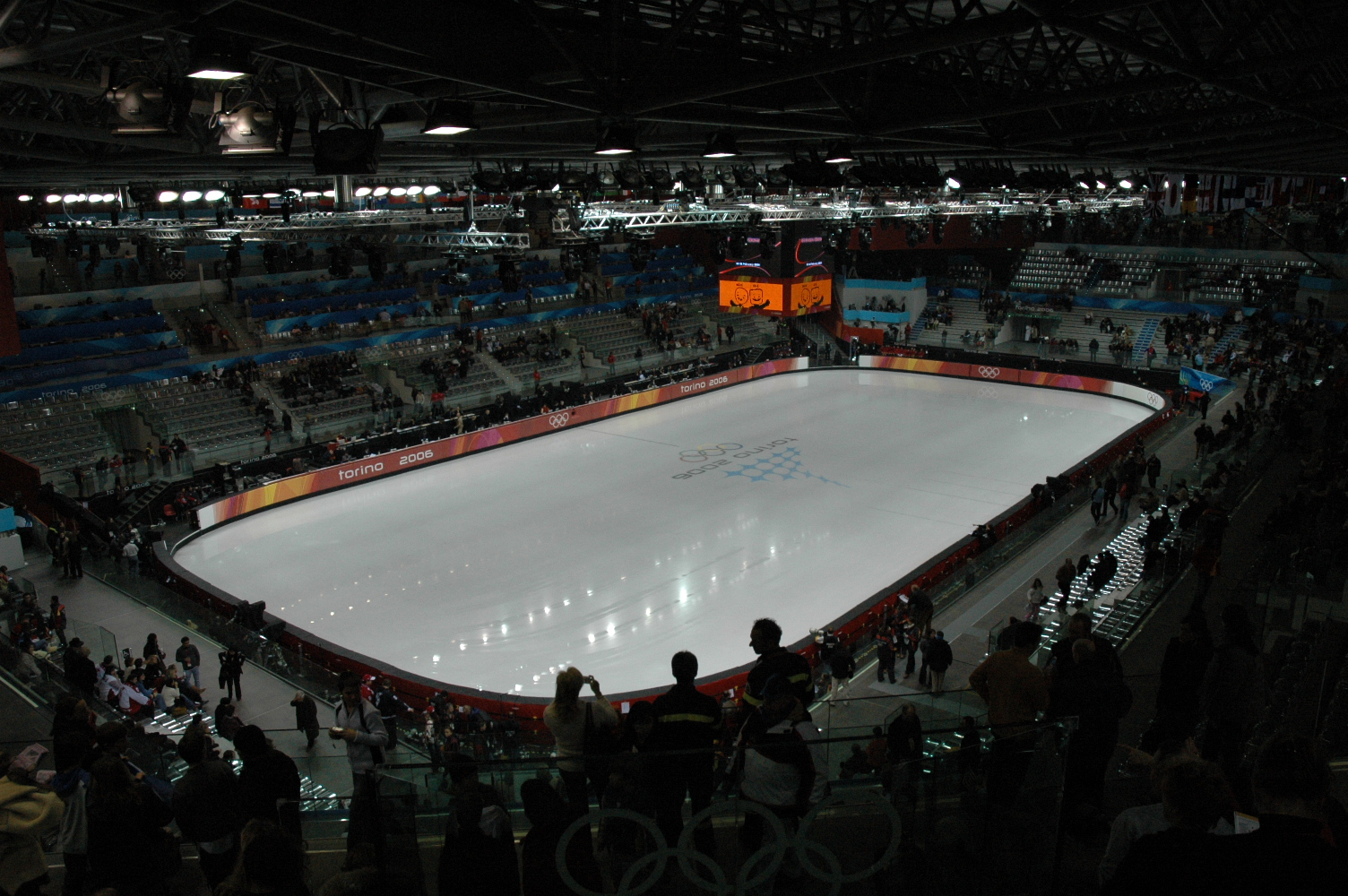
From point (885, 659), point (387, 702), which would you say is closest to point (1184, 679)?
point (885, 659)

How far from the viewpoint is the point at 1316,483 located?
1270cm

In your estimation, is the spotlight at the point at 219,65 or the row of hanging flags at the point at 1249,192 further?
the row of hanging flags at the point at 1249,192

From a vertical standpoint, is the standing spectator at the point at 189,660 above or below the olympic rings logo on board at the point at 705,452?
below

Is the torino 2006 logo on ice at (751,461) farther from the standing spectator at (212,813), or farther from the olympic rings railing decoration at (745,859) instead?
the standing spectator at (212,813)

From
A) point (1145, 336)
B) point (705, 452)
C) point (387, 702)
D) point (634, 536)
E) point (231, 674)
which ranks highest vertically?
point (1145, 336)

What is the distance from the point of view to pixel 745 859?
165 inches

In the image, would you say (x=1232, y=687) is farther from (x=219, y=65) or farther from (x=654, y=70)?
(x=219, y=65)

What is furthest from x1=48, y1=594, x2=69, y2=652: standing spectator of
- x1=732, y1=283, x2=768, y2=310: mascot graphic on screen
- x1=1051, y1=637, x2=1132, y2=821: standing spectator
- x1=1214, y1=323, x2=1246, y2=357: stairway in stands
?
x1=1214, y1=323, x2=1246, y2=357: stairway in stands

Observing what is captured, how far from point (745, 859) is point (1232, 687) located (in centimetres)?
267

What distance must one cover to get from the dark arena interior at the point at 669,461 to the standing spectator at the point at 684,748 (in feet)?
0.08

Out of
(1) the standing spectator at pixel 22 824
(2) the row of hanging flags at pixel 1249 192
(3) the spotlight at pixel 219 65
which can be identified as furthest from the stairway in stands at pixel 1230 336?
(1) the standing spectator at pixel 22 824

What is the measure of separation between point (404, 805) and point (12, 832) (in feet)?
5.05

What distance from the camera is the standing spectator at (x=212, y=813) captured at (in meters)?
4.07

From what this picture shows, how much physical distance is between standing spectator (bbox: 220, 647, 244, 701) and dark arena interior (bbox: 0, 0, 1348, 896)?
0.11 meters
